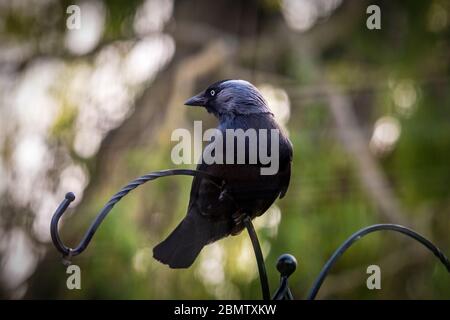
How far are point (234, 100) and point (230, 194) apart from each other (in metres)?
0.40

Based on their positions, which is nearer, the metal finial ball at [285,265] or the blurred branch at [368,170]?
the metal finial ball at [285,265]

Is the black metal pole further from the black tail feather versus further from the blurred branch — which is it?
the blurred branch

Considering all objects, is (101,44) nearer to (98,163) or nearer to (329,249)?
(98,163)

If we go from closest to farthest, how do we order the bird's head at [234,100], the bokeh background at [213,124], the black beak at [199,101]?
the bird's head at [234,100], the black beak at [199,101], the bokeh background at [213,124]

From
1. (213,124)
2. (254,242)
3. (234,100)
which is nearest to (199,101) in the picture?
(234,100)

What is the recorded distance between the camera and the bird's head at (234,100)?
2693 mm

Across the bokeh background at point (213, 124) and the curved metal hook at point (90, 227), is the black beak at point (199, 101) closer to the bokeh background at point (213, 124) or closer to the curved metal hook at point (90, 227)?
the curved metal hook at point (90, 227)

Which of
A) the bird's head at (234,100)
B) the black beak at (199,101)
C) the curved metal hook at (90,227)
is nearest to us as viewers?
the curved metal hook at (90,227)

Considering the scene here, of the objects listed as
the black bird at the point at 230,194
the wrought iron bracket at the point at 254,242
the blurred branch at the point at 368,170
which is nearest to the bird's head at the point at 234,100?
the black bird at the point at 230,194

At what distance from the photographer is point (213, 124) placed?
5.40 meters

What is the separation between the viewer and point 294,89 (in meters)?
5.47

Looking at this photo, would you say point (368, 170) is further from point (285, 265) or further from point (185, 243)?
point (285, 265)

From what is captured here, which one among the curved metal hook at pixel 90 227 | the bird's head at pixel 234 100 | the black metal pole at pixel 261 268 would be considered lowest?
the black metal pole at pixel 261 268

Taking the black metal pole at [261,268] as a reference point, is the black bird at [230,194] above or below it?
above
